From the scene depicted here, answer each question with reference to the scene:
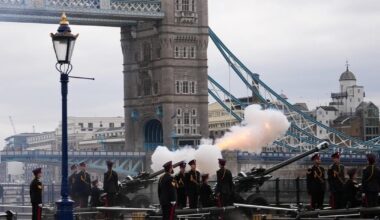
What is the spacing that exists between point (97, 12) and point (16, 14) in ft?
30.0

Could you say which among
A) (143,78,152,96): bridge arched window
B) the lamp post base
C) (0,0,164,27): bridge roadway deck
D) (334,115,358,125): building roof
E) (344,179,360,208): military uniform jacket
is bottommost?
the lamp post base

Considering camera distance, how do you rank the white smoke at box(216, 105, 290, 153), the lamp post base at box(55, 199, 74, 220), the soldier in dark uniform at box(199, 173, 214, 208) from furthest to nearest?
the white smoke at box(216, 105, 290, 153), the soldier in dark uniform at box(199, 173, 214, 208), the lamp post base at box(55, 199, 74, 220)

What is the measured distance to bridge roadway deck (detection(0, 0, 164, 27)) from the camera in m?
97.6

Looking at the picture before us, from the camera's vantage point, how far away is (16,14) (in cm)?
9588

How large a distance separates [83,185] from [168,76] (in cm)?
8014

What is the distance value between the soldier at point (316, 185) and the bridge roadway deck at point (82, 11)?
66.4 m

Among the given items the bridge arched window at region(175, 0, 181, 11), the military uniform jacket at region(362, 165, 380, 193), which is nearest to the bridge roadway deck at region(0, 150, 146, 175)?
the bridge arched window at region(175, 0, 181, 11)

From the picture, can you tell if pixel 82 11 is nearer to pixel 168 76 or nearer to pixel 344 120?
pixel 168 76

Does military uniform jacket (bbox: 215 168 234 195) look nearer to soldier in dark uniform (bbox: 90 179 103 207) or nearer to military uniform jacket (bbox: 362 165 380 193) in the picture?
military uniform jacket (bbox: 362 165 380 193)

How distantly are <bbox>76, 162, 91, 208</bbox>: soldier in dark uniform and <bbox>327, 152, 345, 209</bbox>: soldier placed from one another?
8.42 metres

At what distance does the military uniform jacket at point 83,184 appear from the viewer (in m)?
34.2

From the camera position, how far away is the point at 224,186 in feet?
99.9

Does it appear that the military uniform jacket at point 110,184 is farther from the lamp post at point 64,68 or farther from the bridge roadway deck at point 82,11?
the bridge roadway deck at point 82,11

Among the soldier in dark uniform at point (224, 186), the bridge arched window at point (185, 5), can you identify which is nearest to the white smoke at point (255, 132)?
the soldier in dark uniform at point (224, 186)
